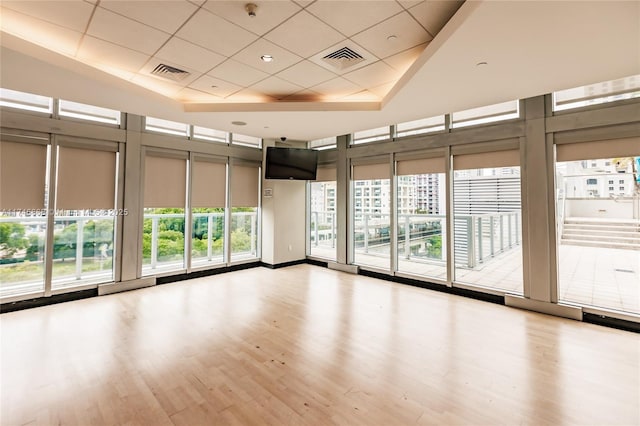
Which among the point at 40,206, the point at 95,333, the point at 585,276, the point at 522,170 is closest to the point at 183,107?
the point at 40,206

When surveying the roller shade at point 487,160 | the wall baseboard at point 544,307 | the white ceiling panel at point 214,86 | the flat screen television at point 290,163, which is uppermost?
the white ceiling panel at point 214,86

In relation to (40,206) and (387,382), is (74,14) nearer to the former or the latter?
(40,206)

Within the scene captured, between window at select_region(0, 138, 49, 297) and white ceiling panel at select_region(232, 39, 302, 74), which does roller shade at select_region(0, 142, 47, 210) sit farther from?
white ceiling panel at select_region(232, 39, 302, 74)

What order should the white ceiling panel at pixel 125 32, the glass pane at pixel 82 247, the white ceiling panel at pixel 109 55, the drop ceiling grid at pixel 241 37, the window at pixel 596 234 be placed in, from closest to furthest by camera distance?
1. the drop ceiling grid at pixel 241 37
2. the white ceiling panel at pixel 125 32
3. the white ceiling panel at pixel 109 55
4. the window at pixel 596 234
5. the glass pane at pixel 82 247

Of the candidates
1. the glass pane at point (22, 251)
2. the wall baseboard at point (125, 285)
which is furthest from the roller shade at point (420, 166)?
the glass pane at point (22, 251)

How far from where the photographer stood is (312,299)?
4844mm

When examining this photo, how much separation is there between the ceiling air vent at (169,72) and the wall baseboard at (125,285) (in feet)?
12.0

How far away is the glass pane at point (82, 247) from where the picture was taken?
4.72m

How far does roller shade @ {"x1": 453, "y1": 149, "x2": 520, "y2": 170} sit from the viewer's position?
4594mm

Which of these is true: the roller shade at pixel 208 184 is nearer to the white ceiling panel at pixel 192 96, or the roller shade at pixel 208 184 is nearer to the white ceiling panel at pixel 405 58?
the white ceiling panel at pixel 192 96

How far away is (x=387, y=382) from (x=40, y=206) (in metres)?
5.53

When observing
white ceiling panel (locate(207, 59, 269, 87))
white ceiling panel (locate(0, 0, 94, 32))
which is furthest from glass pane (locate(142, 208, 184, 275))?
white ceiling panel (locate(0, 0, 94, 32))

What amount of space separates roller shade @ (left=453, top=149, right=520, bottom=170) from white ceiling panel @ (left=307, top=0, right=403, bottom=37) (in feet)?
10.6

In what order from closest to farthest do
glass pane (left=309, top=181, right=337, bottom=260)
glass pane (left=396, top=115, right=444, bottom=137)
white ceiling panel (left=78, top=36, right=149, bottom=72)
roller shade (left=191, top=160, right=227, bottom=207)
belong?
1. white ceiling panel (left=78, top=36, right=149, bottom=72)
2. glass pane (left=396, top=115, right=444, bottom=137)
3. roller shade (left=191, top=160, right=227, bottom=207)
4. glass pane (left=309, top=181, right=337, bottom=260)
